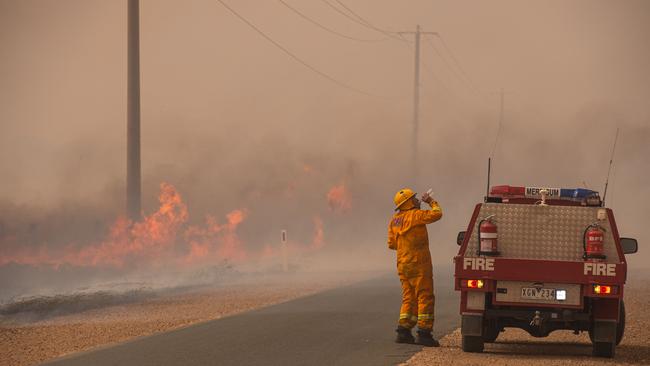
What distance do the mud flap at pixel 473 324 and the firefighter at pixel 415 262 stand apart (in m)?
0.71

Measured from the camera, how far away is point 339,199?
5341 cm

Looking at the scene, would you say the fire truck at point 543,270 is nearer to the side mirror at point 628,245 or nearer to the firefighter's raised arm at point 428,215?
the side mirror at point 628,245

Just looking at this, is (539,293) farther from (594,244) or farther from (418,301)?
(418,301)

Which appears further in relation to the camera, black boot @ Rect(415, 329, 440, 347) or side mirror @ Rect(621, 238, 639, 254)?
black boot @ Rect(415, 329, 440, 347)

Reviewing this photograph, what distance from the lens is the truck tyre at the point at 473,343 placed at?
1443cm

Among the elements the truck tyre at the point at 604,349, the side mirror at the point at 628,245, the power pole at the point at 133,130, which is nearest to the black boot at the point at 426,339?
the truck tyre at the point at 604,349

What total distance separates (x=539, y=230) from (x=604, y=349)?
164cm

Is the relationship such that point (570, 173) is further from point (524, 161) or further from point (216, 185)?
point (216, 185)

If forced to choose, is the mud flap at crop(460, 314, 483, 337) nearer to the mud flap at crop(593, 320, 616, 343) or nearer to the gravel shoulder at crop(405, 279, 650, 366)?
the gravel shoulder at crop(405, 279, 650, 366)

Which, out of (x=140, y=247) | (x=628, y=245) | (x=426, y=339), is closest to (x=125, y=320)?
(x=426, y=339)

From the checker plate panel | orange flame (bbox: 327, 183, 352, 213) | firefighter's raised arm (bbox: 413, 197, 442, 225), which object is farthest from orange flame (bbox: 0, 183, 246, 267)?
the checker plate panel

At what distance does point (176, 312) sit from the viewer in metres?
21.4

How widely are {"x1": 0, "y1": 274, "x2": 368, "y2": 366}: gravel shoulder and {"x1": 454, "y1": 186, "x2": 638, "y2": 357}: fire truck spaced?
17.8 feet

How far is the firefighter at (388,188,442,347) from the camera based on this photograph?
1481 cm
